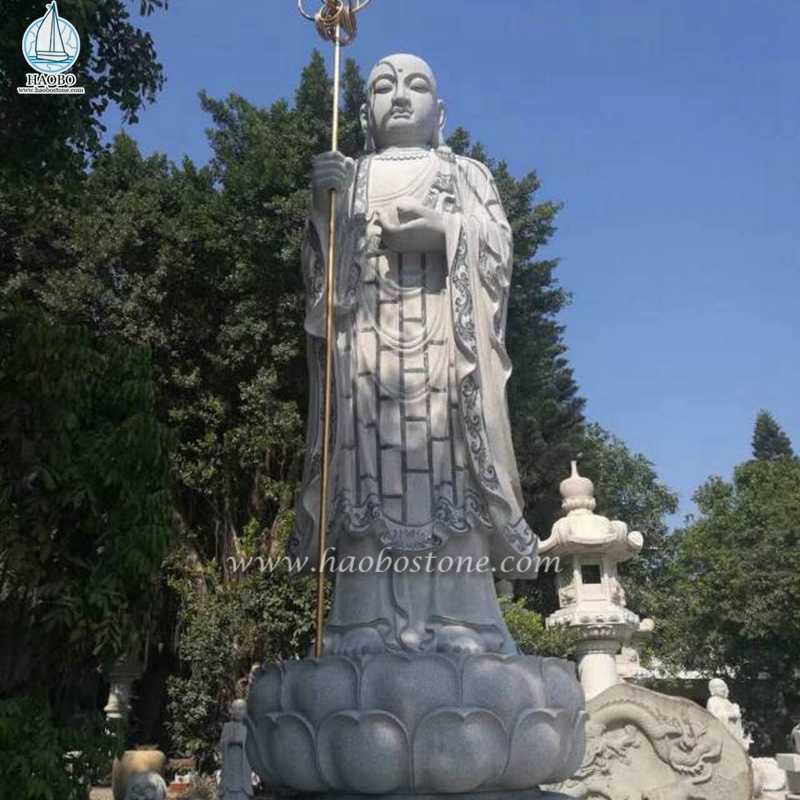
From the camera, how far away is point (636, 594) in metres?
21.9

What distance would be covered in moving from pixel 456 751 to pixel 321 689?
1.88ft

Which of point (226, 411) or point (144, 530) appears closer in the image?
point (144, 530)

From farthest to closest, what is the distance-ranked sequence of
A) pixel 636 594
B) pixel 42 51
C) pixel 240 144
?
pixel 636 594 → pixel 240 144 → pixel 42 51

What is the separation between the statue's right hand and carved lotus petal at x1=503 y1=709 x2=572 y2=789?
265 centimetres

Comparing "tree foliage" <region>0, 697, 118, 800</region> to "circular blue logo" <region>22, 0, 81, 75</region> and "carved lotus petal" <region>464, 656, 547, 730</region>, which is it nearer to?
"carved lotus petal" <region>464, 656, 547, 730</region>

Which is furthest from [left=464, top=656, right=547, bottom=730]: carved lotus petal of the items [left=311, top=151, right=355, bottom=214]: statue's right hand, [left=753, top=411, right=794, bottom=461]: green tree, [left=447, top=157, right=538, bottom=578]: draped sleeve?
[left=753, top=411, right=794, bottom=461]: green tree

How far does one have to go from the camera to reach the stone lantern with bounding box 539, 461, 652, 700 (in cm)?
1123

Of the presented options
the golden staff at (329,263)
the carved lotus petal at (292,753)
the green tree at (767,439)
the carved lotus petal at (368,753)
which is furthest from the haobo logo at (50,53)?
the green tree at (767,439)

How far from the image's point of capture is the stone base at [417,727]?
3.37 m

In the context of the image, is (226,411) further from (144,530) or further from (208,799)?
(144,530)

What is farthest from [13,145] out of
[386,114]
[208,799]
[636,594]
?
[636,594]

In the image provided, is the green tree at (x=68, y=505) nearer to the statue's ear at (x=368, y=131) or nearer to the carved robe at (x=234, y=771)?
the statue's ear at (x=368, y=131)

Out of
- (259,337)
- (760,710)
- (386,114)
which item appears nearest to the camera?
(386,114)

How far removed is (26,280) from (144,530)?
9504 millimetres
